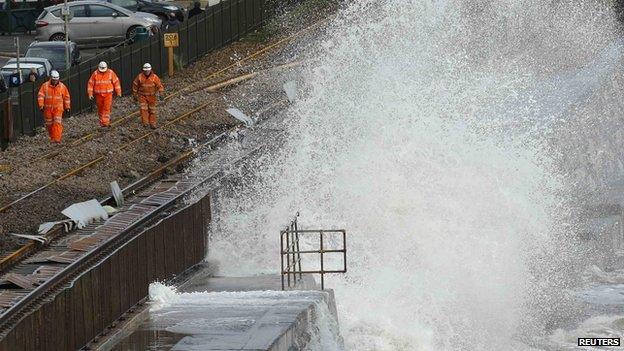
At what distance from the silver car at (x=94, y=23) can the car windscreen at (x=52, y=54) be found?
3.87 meters

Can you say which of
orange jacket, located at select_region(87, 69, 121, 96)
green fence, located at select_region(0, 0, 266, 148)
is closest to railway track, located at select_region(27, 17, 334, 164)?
orange jacket, located at select_region(87, 69, 121, 96)

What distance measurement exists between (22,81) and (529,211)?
40.9 ft

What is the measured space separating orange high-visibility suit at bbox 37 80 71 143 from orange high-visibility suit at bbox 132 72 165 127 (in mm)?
1714

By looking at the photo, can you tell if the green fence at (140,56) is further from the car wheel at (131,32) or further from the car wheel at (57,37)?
the car wheel at (57,37)

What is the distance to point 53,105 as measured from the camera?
28.8m

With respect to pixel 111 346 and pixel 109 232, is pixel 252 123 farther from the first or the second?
pixel 111 346

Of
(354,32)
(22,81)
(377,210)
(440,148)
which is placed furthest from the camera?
(354,32)

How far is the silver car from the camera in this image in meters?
42.0

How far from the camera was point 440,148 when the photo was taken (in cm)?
3197

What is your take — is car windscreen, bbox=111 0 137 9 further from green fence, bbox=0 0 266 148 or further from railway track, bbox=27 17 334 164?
railway track, bbox=27 17 334 164

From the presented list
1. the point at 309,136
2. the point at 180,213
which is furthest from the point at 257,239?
the point at 309,136

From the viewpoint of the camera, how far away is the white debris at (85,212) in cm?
2283

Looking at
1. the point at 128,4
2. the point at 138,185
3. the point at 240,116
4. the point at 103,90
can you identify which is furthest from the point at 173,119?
the point at 128,4

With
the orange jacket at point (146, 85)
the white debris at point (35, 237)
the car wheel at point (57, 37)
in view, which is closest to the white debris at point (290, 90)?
the orange jacket at point (146, 85)
